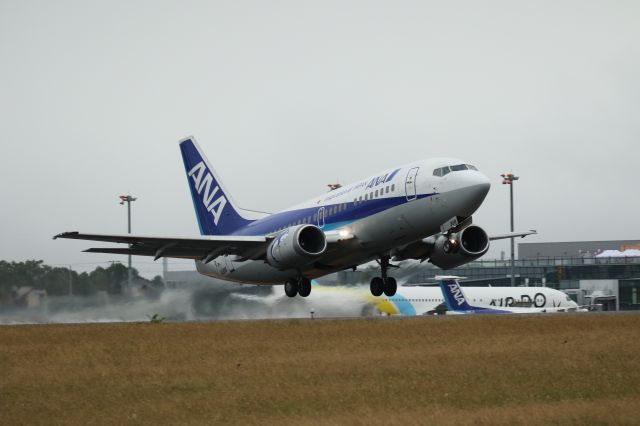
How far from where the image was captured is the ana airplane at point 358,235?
1267 inches

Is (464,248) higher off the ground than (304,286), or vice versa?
(464,248)

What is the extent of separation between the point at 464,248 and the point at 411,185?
4.30 meters

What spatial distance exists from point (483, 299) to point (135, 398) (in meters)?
54.2

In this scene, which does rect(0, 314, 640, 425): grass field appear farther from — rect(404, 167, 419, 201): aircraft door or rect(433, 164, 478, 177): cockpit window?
rect(433, 164, 478, 177): cockpit window

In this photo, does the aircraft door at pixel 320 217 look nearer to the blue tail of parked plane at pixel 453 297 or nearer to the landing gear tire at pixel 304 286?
the landing gear tire at pixel 304 286

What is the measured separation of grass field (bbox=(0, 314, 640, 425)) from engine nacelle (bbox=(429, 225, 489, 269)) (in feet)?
16.9

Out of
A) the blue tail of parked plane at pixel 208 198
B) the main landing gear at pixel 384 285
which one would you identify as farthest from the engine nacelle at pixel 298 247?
the blue tail of parked plane at pixel 208 198

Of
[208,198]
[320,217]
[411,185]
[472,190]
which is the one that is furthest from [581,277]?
[472,190]

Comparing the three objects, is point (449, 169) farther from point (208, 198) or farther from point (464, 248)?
point (208, 198)

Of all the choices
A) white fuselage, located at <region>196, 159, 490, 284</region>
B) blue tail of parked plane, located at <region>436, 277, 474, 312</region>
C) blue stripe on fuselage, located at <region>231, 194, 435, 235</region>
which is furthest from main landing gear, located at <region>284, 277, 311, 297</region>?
blue tail of parked plane, located at <region>436, 277, 474, 312</region>

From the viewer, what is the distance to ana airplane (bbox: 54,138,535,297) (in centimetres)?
3219

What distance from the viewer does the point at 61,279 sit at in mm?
46125

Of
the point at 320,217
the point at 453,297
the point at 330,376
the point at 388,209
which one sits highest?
the point at 388,209

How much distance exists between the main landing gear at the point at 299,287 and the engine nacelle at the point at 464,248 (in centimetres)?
521
